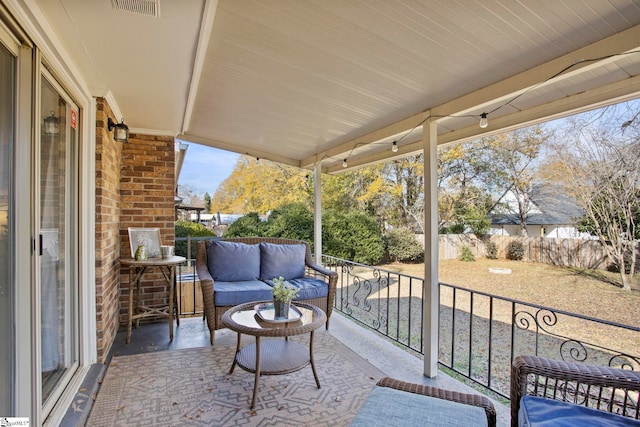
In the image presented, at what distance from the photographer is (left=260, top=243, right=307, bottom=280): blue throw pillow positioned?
4.11 metres

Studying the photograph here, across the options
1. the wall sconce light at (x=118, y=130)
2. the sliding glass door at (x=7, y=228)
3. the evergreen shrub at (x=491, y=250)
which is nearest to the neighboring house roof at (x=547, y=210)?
the evergreen shrub at (x=491, y=250)

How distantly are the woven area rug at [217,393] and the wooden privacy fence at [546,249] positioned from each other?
721cm

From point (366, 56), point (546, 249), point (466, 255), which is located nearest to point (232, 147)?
point (366, 56)

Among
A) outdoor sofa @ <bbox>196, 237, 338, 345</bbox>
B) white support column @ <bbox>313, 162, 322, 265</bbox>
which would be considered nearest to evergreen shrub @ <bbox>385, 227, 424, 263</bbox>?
white support column @ <bbox>313, 162, 322, 265</bbox>

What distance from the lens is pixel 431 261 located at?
2723 millimetres

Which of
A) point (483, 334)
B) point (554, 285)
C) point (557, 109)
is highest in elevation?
point (557, 109)

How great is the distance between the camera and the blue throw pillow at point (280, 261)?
411cm

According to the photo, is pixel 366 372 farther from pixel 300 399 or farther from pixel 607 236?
pixel 607 236

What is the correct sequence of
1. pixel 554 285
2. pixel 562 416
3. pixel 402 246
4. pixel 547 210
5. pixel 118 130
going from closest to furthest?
pixel 562 416 → pixel 118 130 → pixel 554 285 → pixel 547 210 → pixel 402 246

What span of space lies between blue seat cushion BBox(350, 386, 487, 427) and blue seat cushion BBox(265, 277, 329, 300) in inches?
84.9

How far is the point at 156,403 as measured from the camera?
2242 millimetres

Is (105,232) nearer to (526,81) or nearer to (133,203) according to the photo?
(133,203)

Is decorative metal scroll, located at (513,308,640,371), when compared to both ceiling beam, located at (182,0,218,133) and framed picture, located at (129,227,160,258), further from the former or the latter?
framed picture, located at (129,227,160,258)

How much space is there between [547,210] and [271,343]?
9486 millimetres
